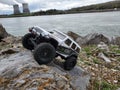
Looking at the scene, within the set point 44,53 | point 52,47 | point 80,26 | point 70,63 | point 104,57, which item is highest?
point 52,47

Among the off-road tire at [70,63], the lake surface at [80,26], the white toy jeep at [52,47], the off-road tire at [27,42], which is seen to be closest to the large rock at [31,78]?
the white toy jeep at [52,47]

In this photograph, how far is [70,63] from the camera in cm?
861

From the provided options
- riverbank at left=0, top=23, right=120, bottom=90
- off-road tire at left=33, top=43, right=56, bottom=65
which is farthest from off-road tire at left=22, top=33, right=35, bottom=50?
off-road tire at left=33, top=43, right=56, bottom=65

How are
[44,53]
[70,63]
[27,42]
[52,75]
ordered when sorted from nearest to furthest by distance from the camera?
[52,75], [44,53], [70,63], [27,42]

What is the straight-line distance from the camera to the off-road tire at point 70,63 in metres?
8.56

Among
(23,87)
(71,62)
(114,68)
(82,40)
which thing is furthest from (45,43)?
(82,40)

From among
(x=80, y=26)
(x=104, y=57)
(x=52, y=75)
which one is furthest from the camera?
(x=80, y=26)

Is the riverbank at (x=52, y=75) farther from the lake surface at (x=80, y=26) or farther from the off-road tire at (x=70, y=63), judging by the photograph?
the lake surface at (x=80, y=26)

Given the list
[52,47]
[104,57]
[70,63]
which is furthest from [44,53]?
[104,57]

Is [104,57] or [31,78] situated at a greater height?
[31,78]

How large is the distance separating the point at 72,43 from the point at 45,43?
1378 mm

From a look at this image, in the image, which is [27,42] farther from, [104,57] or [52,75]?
[104,57]

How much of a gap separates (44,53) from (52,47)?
28cm

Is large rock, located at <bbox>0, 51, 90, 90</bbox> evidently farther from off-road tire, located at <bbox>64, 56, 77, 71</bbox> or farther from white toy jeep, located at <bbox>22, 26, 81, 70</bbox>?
off-road tire, located at <bbox>64, 56, 77, 71</bbox>
